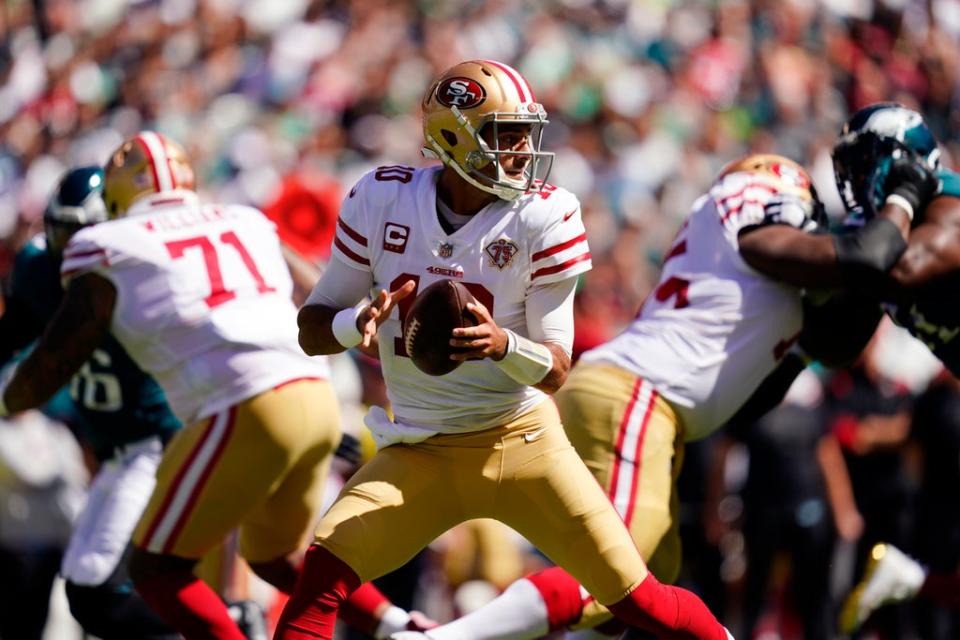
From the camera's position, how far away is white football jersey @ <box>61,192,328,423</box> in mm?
5438

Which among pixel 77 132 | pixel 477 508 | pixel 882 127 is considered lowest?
pixel 77 132

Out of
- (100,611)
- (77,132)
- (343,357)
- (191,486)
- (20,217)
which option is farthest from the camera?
(77,132)

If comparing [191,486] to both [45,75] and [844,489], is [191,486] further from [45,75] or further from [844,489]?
[45,75]

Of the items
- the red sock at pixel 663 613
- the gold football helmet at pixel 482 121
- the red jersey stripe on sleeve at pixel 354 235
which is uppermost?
the gold football helmet at pixel 482 121

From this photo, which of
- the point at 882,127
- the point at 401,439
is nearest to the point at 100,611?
the point at 401,439

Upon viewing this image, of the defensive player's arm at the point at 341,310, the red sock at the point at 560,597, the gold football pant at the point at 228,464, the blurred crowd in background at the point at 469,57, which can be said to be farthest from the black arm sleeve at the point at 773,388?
the blurred crowd in background at the point at 469,57

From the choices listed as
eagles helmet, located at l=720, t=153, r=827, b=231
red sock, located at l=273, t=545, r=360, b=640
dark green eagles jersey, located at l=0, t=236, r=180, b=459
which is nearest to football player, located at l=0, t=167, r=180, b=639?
dark green eagles jersey, located at l=0, t=236, r=180, b=459

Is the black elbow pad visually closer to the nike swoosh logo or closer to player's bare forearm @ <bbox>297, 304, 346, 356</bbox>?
the nike swoosh logo

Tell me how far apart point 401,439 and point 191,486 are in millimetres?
998

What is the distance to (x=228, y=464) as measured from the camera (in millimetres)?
5367

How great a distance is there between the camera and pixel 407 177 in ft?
15.2

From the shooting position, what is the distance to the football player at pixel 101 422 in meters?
5.80

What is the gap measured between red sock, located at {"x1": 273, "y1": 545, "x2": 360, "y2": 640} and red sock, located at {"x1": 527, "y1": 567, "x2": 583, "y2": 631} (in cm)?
96

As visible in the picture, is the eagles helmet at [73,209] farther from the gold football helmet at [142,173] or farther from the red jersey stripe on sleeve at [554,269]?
the red jersey stripe on sleeve at [554,269]
